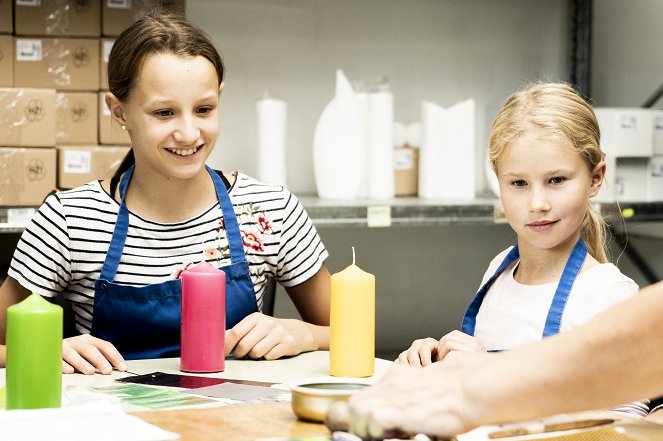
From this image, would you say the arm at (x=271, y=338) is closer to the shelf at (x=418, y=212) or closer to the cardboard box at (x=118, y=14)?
the shelf at (x=418, y=212)

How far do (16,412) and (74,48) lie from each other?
1.70 metres

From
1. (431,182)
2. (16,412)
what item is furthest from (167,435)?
(431,182)

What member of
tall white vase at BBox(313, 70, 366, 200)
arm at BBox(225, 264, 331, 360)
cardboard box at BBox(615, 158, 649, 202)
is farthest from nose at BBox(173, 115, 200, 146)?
cardboard box at BBox(615, 158, 649, 202)

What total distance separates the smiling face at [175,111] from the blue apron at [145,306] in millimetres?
140

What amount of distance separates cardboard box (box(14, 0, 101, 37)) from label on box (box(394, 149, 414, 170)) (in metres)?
0.99

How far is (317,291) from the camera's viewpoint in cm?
191

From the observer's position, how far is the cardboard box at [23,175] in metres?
2.53

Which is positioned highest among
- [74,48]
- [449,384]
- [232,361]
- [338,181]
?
[74,48]

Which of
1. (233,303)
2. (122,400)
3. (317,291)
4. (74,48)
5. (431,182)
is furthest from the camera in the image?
(431,182)

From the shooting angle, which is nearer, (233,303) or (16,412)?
(16,412)

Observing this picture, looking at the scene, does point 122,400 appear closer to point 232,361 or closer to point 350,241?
point 232,361

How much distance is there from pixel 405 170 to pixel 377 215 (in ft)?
1.24

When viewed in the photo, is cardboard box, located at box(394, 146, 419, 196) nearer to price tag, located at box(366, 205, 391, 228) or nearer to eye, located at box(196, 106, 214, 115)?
price tag, located at box(366, 205, 391, 228)

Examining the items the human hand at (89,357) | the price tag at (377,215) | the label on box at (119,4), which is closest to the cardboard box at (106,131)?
the label on box at (119,4)
